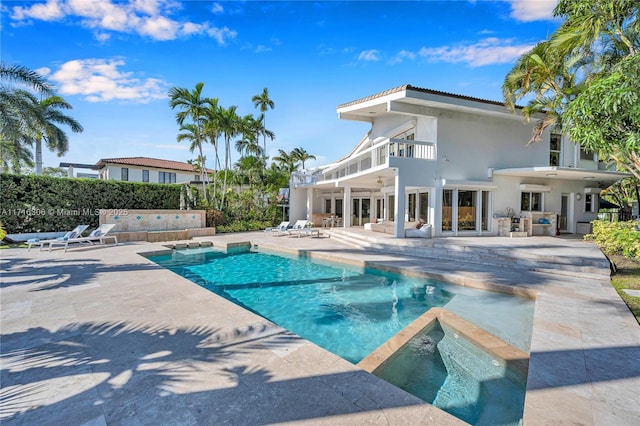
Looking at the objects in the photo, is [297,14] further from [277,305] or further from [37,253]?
[37,253]

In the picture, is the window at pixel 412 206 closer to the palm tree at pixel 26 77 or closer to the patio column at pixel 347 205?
the patio column at pixel 347 205

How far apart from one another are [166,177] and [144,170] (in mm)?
2782

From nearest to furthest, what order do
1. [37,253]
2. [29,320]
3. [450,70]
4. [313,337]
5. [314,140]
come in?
[29,320] → [313,337] → [37,253] → [450,70] → [314,140]

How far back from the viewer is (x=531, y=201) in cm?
1714

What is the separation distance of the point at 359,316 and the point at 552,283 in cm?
559

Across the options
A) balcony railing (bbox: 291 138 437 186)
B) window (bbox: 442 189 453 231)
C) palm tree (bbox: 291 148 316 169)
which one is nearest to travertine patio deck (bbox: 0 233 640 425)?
window (bbox: 442 189 453 231)

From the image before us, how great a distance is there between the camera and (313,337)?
5945mm

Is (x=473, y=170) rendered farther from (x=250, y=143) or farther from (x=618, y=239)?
(x=250, y=143)

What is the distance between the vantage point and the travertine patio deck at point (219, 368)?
2836 mm

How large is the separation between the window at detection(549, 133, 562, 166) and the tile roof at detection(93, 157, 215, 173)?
39081 mm

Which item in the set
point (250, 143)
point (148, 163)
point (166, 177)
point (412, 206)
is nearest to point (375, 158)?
point (412, 206)

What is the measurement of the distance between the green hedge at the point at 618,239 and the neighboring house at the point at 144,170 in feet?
132

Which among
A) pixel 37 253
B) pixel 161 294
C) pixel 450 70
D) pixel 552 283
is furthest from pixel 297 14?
pixel 37 253

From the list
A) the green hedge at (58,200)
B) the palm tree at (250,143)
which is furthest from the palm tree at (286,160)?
the green hedge at (58,200)
